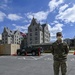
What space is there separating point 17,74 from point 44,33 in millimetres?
131364

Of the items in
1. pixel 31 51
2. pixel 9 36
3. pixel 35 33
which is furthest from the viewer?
pixel 9 36

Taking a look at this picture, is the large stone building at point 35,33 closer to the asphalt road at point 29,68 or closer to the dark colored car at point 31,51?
the dark colored car at point 31,51

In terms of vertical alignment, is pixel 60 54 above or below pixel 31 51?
above

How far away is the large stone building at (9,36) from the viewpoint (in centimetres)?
14462

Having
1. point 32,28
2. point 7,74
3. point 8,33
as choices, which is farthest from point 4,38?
point 7,74

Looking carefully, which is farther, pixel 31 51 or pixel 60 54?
pixel 31 51

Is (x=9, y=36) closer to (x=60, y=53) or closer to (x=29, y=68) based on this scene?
(x=29, y=68)

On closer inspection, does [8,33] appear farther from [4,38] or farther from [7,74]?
[7,74]

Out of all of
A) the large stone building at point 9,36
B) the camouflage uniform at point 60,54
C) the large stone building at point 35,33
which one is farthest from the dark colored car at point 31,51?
the large stone building at point 9,36

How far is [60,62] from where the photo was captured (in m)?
6.91

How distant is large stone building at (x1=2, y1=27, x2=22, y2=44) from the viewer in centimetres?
14462

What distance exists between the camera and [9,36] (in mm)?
146375

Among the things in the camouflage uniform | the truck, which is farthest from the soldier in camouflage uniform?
the truck

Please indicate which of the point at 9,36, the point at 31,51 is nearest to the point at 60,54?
the point at 31,51
